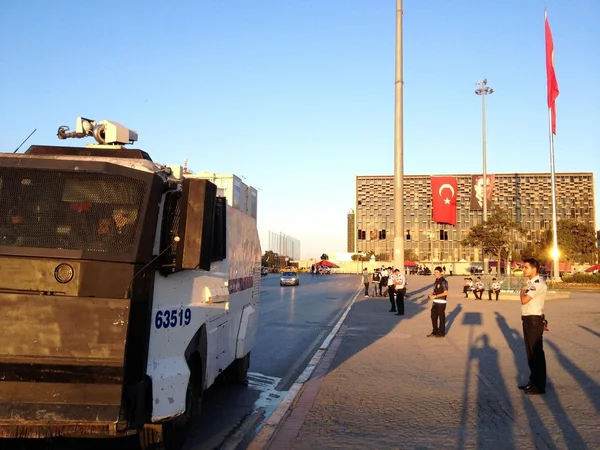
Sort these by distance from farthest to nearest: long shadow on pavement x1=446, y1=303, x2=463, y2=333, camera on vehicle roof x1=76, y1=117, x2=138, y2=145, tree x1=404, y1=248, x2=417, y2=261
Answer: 1. tree x1=404, y1=248, x2=417, y2=261
2. long shadow on pavement x1=446, y1=303, x2=463, y2=333
3. camera on vehicle roof x1=76, y1=117, x2=138, y2=145

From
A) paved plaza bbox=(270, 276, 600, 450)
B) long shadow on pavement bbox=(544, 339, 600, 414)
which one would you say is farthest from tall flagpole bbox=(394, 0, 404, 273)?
long shadow on pavement bbox=(544, 339, 600, 414)

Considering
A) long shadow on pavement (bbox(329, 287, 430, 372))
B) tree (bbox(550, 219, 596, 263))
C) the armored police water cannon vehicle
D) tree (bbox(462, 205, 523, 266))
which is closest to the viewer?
the armored police water cannon vehicle

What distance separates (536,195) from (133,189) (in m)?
136

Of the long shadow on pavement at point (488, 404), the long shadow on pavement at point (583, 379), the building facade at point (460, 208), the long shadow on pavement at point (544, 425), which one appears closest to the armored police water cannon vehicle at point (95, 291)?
the long shadow on pavement at point (488, 404)

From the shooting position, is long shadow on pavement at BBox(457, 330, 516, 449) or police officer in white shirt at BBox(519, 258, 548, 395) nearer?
long shadow on pavement at BBox(457, 330, 516, 449)

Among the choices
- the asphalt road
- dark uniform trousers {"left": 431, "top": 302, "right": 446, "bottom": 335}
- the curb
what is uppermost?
dark uniform trousers {"left": 431, "top": 302, "right": 446, "bottom": 335}

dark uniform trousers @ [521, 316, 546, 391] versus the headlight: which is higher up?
the headlight

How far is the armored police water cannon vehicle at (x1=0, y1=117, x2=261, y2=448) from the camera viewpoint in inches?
164

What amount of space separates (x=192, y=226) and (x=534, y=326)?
18.1 feet

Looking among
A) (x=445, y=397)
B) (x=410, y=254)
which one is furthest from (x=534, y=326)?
(x=410, y=254)

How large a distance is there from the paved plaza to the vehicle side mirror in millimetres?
2295

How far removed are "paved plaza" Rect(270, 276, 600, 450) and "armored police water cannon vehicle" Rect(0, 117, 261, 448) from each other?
6.48 feet

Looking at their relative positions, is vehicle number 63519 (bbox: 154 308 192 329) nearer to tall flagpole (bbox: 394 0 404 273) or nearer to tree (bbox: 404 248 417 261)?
tall flagpole (bbox: 394 0 404 273)

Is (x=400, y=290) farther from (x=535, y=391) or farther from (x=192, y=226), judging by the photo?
(x=192, y=226)
